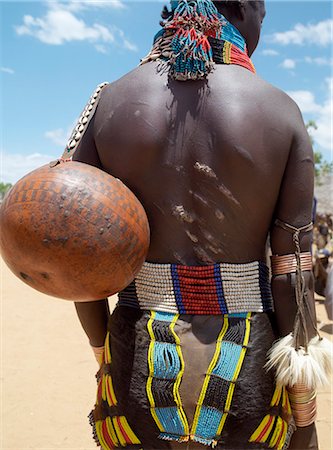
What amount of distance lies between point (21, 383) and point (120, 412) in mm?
3902

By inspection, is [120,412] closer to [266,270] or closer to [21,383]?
[266,270]

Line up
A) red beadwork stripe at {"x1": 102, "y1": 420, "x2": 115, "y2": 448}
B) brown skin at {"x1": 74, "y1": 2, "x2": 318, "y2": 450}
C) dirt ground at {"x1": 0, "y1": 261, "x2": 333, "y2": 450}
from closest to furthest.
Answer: brown skin at {"x1": 74, "y1": 2, "x2": 318, "y2": 450} < red beadwork stripe at {"x1": 102, "y1": 420, "x2": 115, "y2": 448} < dirt ground at {"x1": 0, "y1": 261, "x2": 333, "y2": 450}

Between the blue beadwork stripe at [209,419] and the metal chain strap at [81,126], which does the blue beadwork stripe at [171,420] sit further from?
the metal chain strap at [81,126]

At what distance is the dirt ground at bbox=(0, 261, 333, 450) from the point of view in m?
4.34

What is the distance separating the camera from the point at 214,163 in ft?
5.76

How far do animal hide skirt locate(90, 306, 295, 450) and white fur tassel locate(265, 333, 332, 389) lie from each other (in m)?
0.05

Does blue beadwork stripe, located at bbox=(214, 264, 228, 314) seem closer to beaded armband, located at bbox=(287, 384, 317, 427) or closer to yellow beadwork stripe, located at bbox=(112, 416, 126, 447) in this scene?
beaded armband, located at bbox=(287, 384, 317, 427)

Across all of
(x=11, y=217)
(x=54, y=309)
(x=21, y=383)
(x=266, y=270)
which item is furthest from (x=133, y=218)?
(x=54, y=309)

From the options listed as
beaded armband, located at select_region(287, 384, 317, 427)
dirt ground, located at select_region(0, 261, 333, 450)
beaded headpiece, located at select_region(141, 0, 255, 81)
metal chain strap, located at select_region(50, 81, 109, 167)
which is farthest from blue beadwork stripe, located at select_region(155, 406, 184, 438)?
dirt ground, located at select_region(0, 261, 333, 450)

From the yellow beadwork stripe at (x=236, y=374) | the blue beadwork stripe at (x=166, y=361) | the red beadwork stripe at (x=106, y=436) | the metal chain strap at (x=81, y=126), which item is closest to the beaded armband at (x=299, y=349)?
the yellow beadwork stripe at (x=236, y=374)

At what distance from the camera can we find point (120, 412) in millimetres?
1921

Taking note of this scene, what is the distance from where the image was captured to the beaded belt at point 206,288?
6.03 feet

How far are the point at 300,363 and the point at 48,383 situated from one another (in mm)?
4208

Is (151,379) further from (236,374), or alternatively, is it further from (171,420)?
(236,374)
